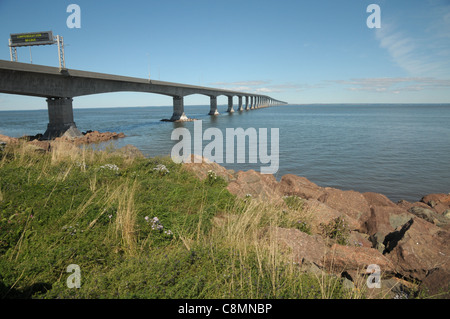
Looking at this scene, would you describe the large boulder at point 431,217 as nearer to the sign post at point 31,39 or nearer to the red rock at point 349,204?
the red rock at point 349,204

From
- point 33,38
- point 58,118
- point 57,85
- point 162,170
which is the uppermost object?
point 33,38

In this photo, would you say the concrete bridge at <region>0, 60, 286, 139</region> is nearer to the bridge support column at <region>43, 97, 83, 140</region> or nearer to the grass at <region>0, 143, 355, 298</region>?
the bridge support column at <region>43, 97, 83, 140</region>

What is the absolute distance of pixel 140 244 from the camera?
4.25m

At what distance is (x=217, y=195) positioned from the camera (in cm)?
656

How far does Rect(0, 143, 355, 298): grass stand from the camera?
3105 millimetres

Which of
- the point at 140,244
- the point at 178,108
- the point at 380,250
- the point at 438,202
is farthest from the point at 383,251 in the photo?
the point at 178,108

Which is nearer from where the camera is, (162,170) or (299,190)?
(162,170)

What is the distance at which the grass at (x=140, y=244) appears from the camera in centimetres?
311

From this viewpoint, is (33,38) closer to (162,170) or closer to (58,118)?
(58,118)

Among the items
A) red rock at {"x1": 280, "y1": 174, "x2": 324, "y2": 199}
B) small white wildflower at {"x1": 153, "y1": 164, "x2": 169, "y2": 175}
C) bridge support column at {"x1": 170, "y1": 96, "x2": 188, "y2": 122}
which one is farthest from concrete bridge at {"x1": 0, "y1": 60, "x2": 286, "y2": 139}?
red rock at {"x1": 280, "y1": 174, "x2": 324, "y2": 199}

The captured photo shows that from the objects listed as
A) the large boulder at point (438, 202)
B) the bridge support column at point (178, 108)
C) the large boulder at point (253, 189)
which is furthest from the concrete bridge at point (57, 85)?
the large boulder at point (438, 202)

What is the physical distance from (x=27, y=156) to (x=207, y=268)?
8.22m

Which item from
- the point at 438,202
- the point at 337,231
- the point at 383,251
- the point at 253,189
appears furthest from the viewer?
the point at 438,202

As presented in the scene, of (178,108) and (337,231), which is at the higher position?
(178,108)
